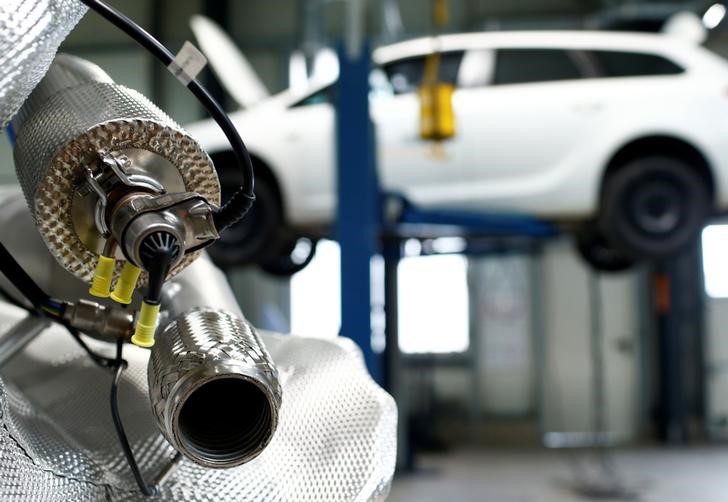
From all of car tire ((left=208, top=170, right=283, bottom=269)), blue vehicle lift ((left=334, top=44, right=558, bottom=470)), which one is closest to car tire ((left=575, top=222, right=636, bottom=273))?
car tire ((left=208, top=170, right=283, bottom=269))

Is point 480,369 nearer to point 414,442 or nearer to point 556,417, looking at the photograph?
point 556,417

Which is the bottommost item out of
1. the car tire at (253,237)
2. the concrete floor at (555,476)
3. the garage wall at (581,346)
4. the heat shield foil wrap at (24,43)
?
the concrete floor at (555,476)

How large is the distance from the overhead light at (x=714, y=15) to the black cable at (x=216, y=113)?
686 centimetres

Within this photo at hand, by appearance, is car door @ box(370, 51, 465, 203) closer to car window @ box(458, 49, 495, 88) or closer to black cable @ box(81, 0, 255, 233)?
car window @ box(458, 49, 495, 88)

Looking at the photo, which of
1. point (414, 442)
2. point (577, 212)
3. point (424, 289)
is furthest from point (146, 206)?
point (424, 289)

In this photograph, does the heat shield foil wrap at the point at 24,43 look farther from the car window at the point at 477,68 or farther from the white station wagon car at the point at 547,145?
the car window at the point at 477,68

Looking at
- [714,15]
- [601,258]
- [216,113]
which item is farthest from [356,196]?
[714,15]

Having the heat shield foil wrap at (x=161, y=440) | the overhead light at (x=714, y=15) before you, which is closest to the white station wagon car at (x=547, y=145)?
the overhead light at (x=714, y=15)

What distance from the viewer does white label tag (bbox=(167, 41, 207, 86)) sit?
956mm

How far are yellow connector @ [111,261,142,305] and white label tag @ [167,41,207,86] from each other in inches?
9.3

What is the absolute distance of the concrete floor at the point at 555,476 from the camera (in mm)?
5570

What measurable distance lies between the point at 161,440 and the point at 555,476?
594 centimetres

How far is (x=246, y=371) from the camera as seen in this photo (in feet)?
2.66

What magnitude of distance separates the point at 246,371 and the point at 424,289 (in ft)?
29.8
